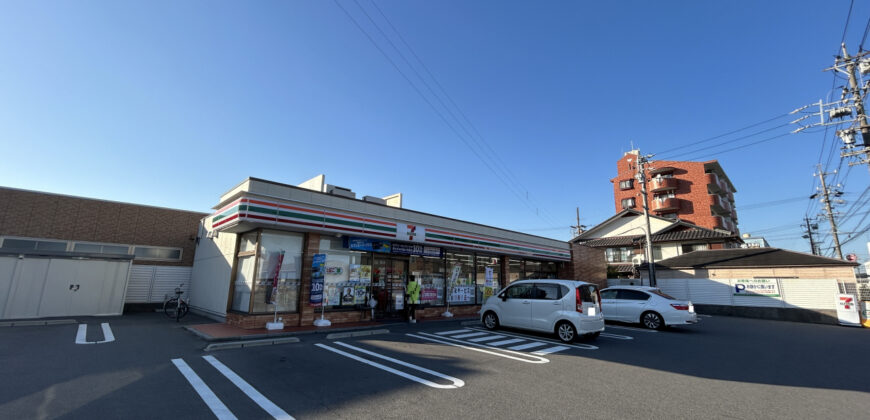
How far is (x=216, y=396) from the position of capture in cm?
434

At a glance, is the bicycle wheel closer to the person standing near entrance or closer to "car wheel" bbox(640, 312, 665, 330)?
the person standing near entrance

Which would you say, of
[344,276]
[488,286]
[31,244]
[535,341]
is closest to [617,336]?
[535,341]

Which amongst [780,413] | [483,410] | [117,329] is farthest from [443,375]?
[117,329]

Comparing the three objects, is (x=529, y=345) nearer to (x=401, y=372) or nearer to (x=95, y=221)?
(x=401, y=372)

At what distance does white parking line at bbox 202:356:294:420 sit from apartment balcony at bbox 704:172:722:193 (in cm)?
4913

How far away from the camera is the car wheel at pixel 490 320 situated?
1059 cm

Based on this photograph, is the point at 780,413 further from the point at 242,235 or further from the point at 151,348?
the point at 242,235

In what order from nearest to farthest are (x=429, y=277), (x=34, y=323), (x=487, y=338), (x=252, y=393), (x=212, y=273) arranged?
(x=252, y=393)
(x=487, y=338)
(x=34, y=323)
(x=212, y=273)
(x=429, y=277)

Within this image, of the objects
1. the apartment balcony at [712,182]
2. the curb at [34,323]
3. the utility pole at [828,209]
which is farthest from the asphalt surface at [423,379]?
the apartment balcony at [712,182]

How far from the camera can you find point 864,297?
51.8ft

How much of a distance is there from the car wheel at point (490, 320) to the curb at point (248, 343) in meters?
5.59

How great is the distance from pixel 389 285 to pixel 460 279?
364cm

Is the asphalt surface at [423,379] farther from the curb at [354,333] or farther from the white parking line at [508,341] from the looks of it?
the curb at [354,333]

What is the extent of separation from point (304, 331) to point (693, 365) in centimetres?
887
